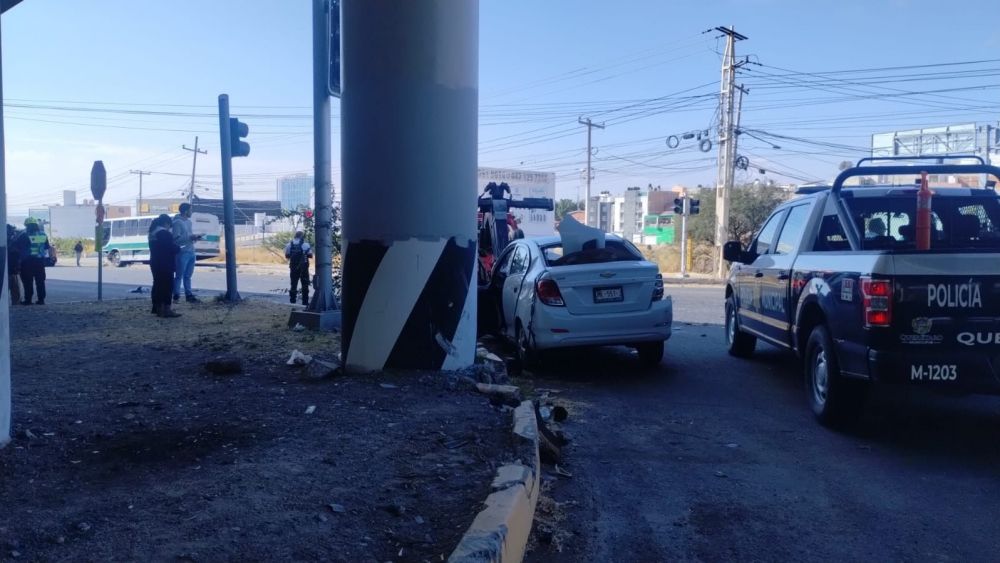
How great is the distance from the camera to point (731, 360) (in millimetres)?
9984

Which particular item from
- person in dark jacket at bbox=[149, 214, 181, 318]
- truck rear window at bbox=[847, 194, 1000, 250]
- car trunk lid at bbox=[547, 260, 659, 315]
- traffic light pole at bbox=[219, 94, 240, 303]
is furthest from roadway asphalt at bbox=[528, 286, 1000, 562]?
traffic light pole at bbox=[219, 94, 240, 303]

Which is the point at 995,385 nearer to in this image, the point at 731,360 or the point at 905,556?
the point at 905,556

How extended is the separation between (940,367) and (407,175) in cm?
424

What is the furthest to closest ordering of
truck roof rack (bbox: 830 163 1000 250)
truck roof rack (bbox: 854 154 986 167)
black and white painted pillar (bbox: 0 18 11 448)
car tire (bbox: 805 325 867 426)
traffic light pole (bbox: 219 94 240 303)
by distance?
traffic light pole (bbox: 219 94 240 303) < truck roof rack (bbox: 854 154 986 167) < truck roof rack (bbox: 830 163 1000 250) < car tire (bbox: 805 325 867 426) < black and white painted pillar (bbox: 0 18 11 448)

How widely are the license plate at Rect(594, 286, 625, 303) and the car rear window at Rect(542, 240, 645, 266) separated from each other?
0.48m

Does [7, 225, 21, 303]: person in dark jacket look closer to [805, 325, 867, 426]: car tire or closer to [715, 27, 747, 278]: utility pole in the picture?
[805, 325, 867, 426]: car tire

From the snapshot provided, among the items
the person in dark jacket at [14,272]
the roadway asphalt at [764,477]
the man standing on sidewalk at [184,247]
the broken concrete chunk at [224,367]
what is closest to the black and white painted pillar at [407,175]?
the broken concrete chunk at [224,367]

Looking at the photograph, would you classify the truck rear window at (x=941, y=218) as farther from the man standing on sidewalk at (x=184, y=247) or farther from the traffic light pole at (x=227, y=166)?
the man standing on sidewalk at (x=184, y=247)

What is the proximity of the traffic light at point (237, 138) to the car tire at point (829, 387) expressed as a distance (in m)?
10.2

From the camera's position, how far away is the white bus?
4775 cm

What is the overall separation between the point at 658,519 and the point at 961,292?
2734 millimetres

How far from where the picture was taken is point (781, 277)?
7738mm

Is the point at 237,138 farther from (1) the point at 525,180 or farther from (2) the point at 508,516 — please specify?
(1) the point at 525,180

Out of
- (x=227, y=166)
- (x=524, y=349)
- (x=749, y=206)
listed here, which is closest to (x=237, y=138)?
(x=227, y=166)
